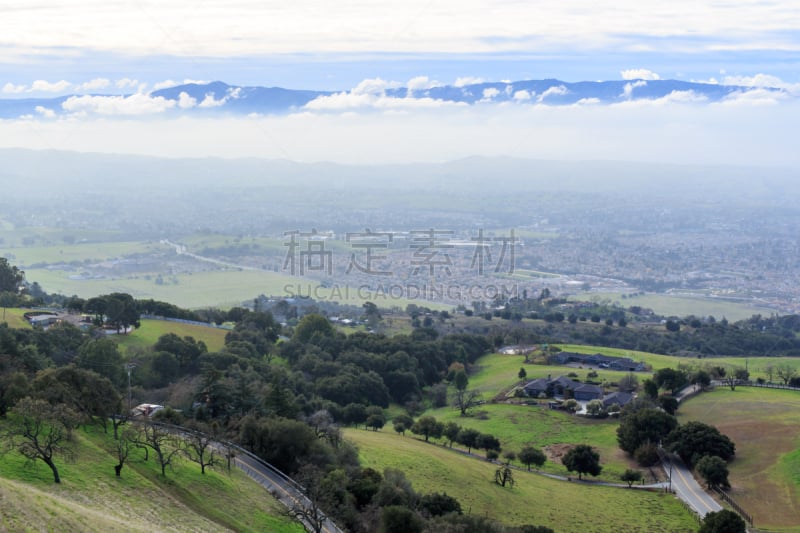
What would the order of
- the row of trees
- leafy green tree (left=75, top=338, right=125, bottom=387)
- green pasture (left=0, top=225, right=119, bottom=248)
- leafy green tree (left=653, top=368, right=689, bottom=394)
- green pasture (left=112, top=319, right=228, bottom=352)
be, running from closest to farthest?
the row of trees
leafy green tree (left=75, top=338, right=125, bottom=387)
leafy green tree (left=653, top=368, right=689, bottom=394)
green pasture (left=112, top=319, right=228, bottom=352)
green pasture (left=0, top=225, right=119, bottom=248)

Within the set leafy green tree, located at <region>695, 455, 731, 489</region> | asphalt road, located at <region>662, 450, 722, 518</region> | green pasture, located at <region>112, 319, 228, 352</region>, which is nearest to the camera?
asphalt road, located at <region>662, 450, 722, 518</region>

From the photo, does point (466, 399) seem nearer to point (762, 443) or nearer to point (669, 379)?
point (669, 379)

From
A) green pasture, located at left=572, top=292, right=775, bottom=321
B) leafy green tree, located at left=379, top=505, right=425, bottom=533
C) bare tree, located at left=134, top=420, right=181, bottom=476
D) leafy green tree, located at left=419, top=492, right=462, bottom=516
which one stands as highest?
bare tree, located at left=134, top=420, right=181, bottom=476

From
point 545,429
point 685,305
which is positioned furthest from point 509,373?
point 685,305

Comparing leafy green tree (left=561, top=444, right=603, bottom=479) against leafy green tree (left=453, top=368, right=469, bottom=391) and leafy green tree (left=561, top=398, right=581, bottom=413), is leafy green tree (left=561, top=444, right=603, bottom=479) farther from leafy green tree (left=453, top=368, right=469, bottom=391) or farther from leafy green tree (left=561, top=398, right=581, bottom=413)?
leafy green tree (left=453, top=368, right=469, bottom=391)

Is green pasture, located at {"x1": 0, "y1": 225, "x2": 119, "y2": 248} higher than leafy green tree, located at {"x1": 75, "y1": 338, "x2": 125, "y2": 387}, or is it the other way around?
leafy green tree, located at {"x1": 75, "y1": 338, "x2": 125, "y2": 387}

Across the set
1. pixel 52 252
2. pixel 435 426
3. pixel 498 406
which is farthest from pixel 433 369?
pixel 52 252

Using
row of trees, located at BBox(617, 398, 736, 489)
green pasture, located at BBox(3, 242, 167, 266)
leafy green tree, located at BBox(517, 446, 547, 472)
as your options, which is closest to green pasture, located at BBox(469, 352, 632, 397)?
row of trees, located at BBox(617, 398, 736, 489)

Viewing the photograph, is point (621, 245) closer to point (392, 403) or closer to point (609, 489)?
point (392, 403)
